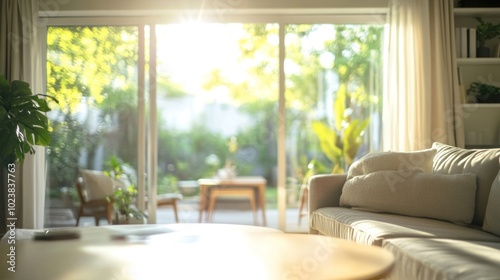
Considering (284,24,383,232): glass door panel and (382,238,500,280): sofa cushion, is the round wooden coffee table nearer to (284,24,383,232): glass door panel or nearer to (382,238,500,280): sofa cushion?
(382,238,500,280): sofa cushion

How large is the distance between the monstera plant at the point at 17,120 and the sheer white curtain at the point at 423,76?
298 cm

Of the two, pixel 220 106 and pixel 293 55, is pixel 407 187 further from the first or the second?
pixel 220 106

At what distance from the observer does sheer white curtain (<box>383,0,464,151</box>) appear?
5082 mm

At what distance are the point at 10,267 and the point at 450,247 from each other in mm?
1623

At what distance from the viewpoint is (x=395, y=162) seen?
386 cm

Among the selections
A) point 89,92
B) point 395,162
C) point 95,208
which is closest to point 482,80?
point 395,162

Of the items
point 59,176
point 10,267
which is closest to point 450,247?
point 10,267

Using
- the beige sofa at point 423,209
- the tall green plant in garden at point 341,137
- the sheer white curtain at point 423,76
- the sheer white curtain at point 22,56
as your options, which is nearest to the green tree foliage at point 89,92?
the sheer white curtain at point 22,56

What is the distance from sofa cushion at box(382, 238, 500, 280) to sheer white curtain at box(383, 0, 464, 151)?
2692mm

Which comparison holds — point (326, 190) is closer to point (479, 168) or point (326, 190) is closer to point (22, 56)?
point (479, 168)

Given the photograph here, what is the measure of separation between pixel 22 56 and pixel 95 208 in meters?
1.52

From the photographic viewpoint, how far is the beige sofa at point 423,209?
85.7 inches

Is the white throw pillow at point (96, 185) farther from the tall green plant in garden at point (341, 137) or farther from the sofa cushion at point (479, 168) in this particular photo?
the sofa cushion at point (479, 168)

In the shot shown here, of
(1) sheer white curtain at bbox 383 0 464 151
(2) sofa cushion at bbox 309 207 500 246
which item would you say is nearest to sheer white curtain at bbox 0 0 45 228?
(2) sofa cushion at bbox 309 207 500 246
